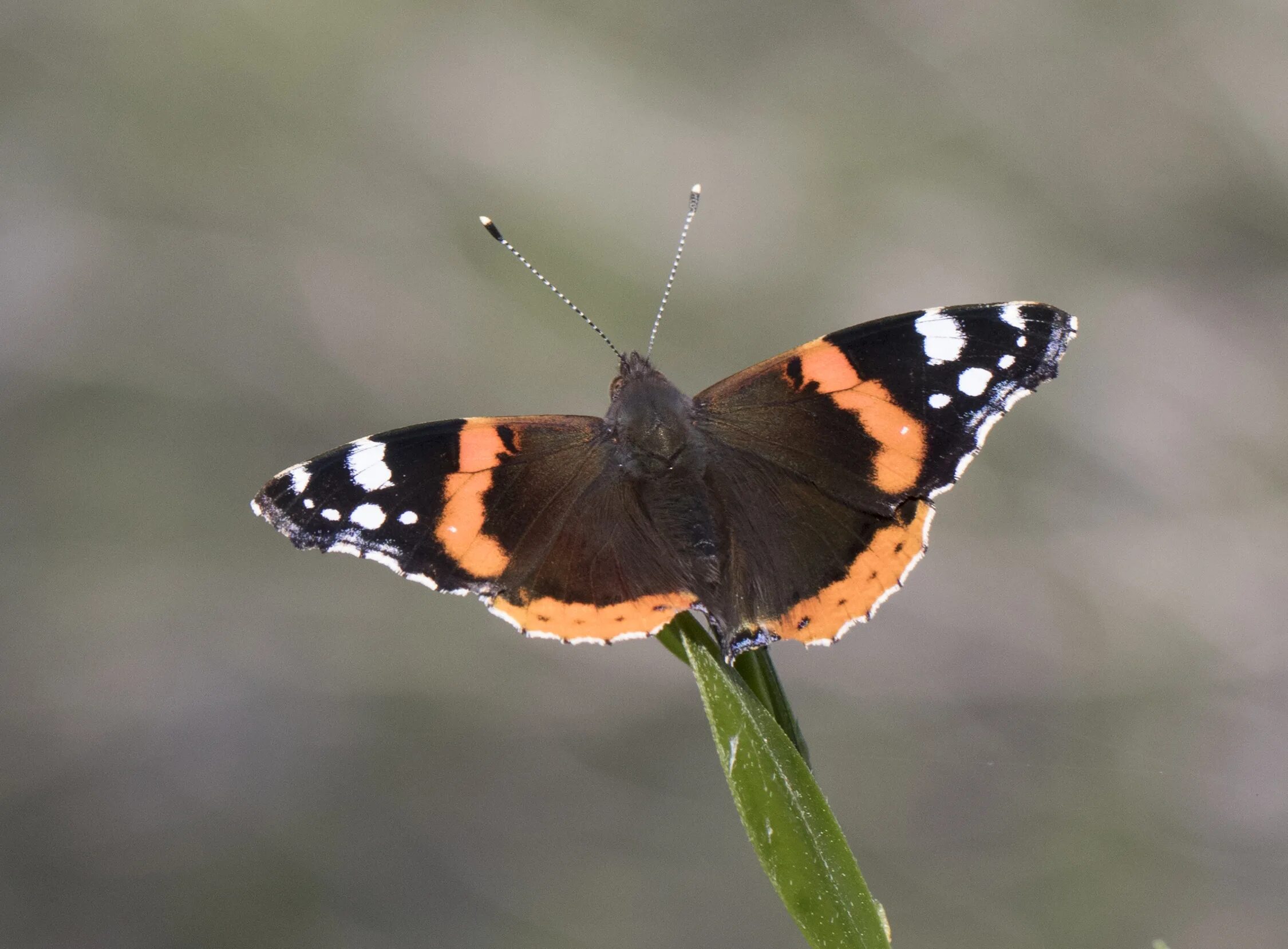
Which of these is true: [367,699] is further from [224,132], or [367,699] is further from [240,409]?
[224,132]

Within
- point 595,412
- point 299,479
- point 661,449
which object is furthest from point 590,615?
point 595,412

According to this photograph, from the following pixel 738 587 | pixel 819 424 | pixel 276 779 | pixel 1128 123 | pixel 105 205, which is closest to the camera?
pixel 738 587

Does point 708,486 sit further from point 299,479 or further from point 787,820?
point 787,820

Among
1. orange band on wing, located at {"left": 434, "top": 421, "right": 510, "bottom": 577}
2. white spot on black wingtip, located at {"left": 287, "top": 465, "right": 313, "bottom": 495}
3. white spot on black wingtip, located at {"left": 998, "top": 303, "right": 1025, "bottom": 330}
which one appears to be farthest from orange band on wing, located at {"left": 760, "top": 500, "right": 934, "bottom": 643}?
white spot on black wingtip, located at {"left": 287, "top": 465, "right": 313, "bottom": 495}

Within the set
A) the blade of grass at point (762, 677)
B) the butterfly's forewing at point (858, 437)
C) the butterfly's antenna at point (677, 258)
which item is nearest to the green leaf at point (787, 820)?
the blade of grass at point (762, 677)

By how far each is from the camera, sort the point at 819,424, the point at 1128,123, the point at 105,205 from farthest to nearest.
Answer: the point at 1128,123 < the point at 105,205 < the point at 819,424

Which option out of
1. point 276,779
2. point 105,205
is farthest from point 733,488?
point 105,205
